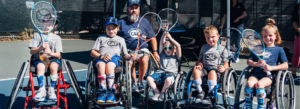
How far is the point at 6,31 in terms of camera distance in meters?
11.1

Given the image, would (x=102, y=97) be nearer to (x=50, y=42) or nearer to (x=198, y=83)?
(x=50, y=42)

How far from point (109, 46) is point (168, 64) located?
0.77 meters

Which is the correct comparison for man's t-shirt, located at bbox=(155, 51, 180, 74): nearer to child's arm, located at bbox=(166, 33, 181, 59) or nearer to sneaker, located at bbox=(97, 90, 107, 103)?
child's arm, located at bbox=(166, 33, 181, 59)

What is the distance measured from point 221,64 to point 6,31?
994cm

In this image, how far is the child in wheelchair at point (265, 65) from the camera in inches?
115

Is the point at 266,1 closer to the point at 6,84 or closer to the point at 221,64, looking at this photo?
the point at 221,64

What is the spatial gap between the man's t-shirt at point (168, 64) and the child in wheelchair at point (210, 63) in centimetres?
32

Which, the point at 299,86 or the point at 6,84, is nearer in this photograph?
the point at 299,86

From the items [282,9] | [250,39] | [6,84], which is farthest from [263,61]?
[282,9]

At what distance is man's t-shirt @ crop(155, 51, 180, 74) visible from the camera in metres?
3.61

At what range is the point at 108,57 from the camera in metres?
3.55

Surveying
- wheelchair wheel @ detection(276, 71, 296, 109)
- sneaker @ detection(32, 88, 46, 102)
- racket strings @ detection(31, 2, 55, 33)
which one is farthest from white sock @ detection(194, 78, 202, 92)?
racket strings @ detection(31, 2, 55, 33)

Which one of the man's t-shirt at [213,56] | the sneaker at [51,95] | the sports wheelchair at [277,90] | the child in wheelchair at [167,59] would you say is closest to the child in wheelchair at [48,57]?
the sneaker at [51,95]

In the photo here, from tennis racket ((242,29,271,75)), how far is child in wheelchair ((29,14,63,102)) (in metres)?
2.12
